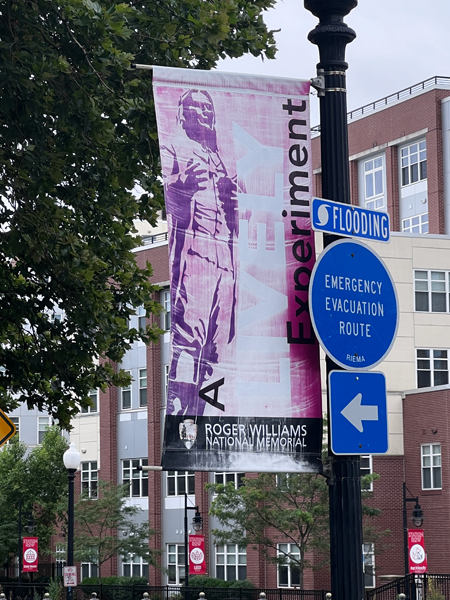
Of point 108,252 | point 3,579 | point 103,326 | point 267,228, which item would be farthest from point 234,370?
point 3,579

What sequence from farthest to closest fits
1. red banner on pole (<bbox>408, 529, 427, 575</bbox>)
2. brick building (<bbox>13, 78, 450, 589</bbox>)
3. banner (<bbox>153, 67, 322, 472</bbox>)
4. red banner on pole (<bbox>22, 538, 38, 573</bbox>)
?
red banner on pole (<bbox>22, 538, 38, 573</bbox>), brick building (<bbox>13, 78, 450, 589</bbox>), red banner on pole (<bbox>408, 529, 427, 575</bbox>), banner (<bbox>153, 67, 322, 472</bbox>)

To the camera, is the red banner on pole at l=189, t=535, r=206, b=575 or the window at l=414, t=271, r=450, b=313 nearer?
the red banner on pole at l=189, t=535, r=206, b=575

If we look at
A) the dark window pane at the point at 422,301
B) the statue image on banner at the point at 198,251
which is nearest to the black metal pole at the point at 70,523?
the statue image on banner at the point at 198,251

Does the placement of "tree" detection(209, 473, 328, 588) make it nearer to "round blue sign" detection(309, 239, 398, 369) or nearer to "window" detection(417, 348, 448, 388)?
"window" detection(417, 348, 448, 388)

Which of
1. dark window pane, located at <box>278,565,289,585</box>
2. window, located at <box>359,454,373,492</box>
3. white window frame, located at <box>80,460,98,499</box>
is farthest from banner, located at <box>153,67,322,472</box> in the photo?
white window frame, located at <box>80,460,98,499</box>

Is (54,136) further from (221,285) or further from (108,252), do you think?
(221,285)

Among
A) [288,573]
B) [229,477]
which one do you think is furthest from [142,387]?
[288,573]

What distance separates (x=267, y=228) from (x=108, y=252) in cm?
998

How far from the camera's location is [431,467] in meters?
43.3

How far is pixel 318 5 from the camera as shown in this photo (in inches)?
247

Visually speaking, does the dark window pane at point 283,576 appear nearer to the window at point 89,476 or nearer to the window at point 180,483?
the window at point 180,483

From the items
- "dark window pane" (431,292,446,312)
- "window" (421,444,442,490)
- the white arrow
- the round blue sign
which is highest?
"dark window pane" (431,292,446,312)

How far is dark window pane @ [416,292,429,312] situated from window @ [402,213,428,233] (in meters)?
9.37

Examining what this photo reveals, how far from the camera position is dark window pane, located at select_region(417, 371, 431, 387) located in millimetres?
47188
